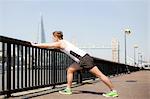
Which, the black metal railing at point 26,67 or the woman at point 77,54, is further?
the woman at point 77,54

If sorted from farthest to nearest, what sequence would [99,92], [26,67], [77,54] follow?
1. [99,92]
2. [26,67]
3. [77,54]

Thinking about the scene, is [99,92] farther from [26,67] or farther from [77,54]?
[26,67]

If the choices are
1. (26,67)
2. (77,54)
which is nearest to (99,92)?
(77,54)

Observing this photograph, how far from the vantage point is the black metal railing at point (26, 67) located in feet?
26.9

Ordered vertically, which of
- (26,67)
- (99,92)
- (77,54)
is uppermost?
(77,54)

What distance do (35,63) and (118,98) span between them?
236cm

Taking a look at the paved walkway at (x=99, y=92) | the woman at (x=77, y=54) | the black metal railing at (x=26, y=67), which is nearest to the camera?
the black metal railing at (x=26, y=67)

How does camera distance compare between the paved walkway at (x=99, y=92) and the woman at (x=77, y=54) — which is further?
the woman at (x=77, y=54)

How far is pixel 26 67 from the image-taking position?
30.7ft

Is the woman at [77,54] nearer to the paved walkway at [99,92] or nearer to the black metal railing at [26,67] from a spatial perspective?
the paved walkway at [99,92]

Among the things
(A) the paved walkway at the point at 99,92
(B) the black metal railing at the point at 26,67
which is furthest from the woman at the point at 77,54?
(B) the black metal railing at the point at 26,67

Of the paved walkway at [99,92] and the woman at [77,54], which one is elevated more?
the woman at [77,54]

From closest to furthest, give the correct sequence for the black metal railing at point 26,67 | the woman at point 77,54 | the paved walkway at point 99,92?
the black metal railing at point 26,67
the paved walkway at point 99,92
the woman at point 77,54

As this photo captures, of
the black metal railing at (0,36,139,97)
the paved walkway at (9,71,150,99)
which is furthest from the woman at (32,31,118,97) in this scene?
the black metal railing at (0,36,139,97)
